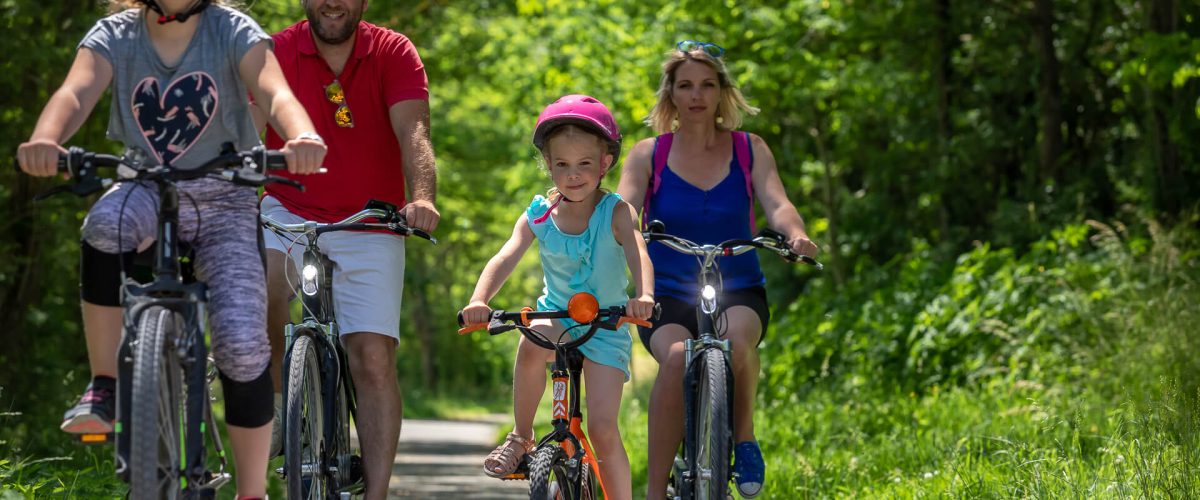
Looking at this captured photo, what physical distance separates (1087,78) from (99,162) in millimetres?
11546

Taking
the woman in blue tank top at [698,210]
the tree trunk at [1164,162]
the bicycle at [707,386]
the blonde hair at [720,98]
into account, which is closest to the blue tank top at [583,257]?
the bicycle at [707,386]

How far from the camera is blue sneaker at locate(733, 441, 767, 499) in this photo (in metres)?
5.83

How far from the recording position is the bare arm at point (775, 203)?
5.92 m

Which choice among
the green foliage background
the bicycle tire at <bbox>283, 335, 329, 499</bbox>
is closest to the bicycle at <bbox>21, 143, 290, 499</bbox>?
the bicycle tire at <bbox>283, 335, 329, 499</bbox>

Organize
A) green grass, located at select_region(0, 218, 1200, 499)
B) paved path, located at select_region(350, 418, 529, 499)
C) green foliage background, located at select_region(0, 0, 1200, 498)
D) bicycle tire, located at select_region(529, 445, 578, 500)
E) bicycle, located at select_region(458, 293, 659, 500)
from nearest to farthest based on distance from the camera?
bicycle tire, located at select_region(529, 445, 578, 500)
bicycle, located at select_region(458, 293, 659, 500)
green grass, located at select_region(0, 218, 1200, 499)
green foliage background, located at select_region(0, 0, 1200, 498)
paved path, located at select_region(350, 418, 529, 499)

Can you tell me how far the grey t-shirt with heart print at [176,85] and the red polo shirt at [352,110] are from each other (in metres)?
1.25

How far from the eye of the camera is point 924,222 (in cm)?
1623

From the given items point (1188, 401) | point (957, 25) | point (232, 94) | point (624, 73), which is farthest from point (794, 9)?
point (232, 94)

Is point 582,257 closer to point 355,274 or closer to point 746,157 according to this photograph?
point 355,274

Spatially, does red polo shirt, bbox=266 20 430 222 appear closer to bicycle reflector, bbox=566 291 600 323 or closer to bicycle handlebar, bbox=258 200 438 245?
bicycle handlebar, bbox=258 200 438 245

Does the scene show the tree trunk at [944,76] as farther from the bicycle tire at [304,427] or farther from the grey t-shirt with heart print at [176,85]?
the grey t-shirt with heart print at [176,85]

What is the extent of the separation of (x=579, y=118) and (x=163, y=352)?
1917 millimetres

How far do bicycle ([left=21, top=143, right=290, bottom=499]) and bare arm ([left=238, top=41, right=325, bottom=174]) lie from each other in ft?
0.21

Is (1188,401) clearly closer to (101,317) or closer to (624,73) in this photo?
(101,317)
